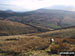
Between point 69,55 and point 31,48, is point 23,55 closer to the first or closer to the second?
point 31,48

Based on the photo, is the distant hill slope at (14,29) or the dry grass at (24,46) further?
the distant hill slope at (14,29)

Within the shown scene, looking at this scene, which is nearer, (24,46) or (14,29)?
(24,46)

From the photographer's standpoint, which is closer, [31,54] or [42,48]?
[31,54]

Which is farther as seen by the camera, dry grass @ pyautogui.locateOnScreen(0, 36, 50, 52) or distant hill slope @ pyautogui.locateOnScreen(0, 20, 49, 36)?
distant hill slope @ pyautogui.locateOnScreen(0, 20, 49, 36)

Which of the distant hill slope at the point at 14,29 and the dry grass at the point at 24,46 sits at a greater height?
the dry grass at the point at 24,46

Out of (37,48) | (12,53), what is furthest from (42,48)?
(12,53)

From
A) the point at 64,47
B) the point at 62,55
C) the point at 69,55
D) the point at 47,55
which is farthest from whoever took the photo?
the point at 64,47

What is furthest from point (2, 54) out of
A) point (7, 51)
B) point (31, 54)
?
point (31, 54)

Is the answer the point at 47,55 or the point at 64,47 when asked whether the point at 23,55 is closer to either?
the point at 47,55

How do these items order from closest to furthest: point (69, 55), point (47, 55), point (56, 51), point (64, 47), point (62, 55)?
point (69, 55)
point (62, 55)
point (47, 55)
point (56, 51)
point (64, 47)

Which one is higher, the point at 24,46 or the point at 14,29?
the point at 24,46

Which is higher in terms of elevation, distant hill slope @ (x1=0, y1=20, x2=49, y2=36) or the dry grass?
the dry grass
